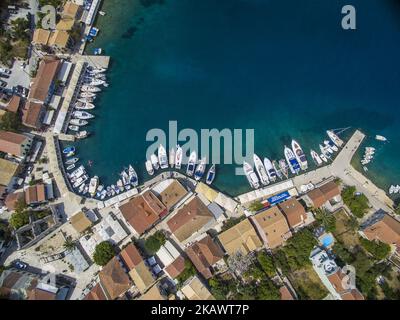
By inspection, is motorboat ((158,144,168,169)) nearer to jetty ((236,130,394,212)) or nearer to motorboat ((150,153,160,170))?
motorboat ((150,153,160,170))

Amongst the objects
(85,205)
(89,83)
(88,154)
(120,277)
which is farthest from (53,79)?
(120,277)

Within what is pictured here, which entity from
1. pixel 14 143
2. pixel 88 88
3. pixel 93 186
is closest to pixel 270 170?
pixel 93 186

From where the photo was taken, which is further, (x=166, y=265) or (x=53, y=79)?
(x=53, y=79)
